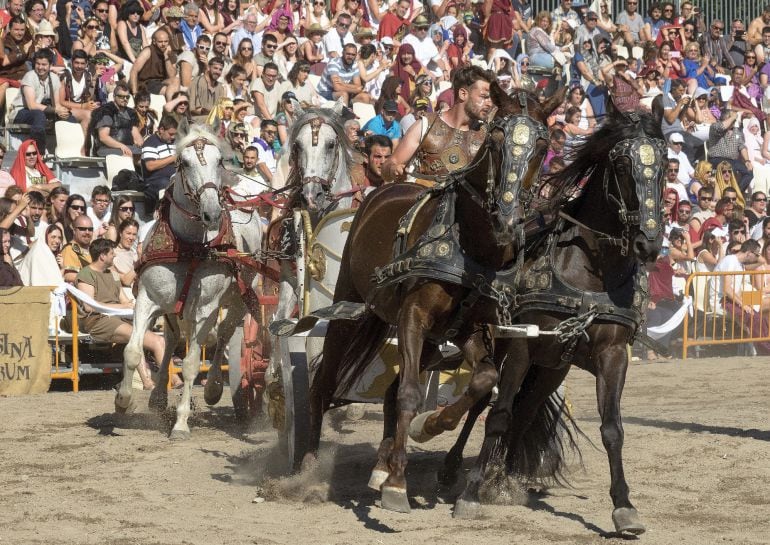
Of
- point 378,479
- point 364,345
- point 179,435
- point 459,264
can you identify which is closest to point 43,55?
point 179,435

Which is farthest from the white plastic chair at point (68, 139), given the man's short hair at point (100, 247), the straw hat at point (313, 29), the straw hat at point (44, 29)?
the straw hat at point (313, 29)

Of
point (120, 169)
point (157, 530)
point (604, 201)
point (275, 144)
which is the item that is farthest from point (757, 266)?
point (157, 530)

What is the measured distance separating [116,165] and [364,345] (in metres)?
7.76

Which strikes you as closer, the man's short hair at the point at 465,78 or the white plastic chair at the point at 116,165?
the man's short hair at the point at 465,78

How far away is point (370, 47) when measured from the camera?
17.8 m

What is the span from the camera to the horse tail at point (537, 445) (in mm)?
7242

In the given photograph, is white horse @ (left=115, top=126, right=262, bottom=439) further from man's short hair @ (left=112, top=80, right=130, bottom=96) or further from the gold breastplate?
man's short hair @ (left=112, top=80, right=130, bottom=96)

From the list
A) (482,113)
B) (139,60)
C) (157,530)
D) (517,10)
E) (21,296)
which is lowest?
(157,530)

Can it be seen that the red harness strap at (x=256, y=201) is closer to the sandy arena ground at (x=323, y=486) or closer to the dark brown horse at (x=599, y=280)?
the sandy arena ground at (x=323, y=486)

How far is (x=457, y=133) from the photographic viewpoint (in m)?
8.19

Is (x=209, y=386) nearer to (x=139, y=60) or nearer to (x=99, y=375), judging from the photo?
(x=99, y=375)

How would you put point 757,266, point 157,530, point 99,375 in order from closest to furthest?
1. point 157,530
2. point 99,375
3. point 757,266

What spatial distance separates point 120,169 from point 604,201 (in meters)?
8.93

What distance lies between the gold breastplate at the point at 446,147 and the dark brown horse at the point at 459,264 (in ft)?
3.56
